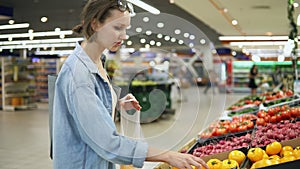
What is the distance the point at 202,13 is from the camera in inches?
484

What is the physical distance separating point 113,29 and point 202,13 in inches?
444

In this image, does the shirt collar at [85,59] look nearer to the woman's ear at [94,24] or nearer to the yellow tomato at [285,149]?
the woman's ear at [94,24]

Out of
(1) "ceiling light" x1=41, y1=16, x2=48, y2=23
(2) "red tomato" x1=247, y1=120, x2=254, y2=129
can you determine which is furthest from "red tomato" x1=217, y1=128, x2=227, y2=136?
(1) "ceiling light" x1=41, y1=16, x2=48, y2=23

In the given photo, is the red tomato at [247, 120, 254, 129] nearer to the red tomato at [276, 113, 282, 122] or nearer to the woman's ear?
the red tomato at [276, 113, 282, 122]

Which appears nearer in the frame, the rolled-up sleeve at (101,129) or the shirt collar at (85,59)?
the rolled-up sleeve at (101,129)

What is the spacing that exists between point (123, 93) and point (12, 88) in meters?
13.6

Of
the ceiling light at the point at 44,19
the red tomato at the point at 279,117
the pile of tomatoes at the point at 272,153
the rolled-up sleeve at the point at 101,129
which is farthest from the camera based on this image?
the ceiling light at the point at 44,19

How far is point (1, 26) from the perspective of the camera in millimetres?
5504

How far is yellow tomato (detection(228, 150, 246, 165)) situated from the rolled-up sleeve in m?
1.24

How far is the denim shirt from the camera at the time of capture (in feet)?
4.08

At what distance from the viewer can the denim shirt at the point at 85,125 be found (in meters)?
1.24

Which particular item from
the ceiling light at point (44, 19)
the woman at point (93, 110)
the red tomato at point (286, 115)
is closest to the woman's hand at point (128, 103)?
the woman at point (93, 110)

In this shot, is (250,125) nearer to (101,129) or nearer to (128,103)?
(128,103)

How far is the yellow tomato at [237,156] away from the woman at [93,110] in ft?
3.73
